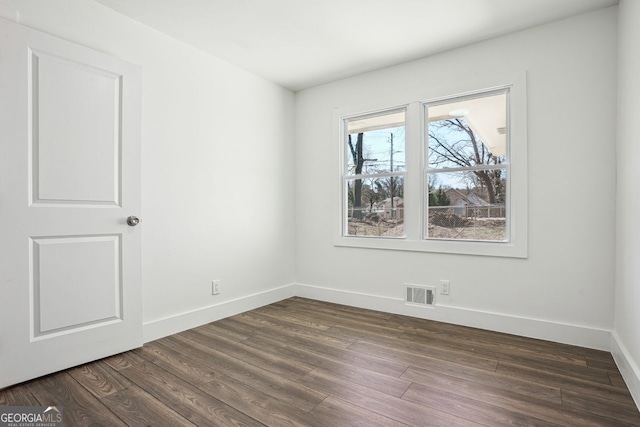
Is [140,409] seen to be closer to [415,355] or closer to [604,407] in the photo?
[415,355]

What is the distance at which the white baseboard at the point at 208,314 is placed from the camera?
8.97 feet

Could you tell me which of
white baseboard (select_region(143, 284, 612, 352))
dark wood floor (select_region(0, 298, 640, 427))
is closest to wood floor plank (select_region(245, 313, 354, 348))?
dark wood floor (select_region(0, 298, 640, 427))

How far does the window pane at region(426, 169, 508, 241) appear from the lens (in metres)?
2.98

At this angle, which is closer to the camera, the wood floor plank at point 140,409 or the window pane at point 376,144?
the wood floor plank at point 140,409

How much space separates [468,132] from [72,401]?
11.3 feet

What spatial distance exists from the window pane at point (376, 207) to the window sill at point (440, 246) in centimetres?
11

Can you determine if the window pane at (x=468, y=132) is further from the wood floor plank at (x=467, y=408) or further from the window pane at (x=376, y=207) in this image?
the wood floor plank at (x=467, y=408)

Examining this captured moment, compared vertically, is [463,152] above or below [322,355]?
above

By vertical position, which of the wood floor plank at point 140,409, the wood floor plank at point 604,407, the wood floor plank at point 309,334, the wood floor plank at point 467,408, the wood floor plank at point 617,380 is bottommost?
the wood floor plank at point 309,334

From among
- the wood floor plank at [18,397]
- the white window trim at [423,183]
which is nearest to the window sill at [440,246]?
the white window trim at [423,183]

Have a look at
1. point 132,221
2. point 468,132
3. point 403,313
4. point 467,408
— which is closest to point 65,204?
point 132,221

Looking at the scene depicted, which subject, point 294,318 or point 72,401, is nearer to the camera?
point 72,401

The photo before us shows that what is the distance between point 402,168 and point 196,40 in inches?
87.5

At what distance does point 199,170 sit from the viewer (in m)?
3.11
